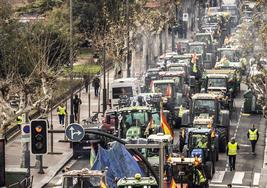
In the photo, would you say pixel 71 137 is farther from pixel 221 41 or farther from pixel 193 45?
pixel 221 41

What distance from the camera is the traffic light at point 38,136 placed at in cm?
2665

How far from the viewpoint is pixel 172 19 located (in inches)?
3322

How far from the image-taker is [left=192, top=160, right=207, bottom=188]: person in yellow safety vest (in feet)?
116

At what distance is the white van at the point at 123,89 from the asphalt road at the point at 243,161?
573 cm

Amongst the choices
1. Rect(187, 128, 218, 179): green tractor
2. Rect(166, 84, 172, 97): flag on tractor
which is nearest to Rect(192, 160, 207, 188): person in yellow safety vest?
Rect(187, 128, 218, 179): green tractor

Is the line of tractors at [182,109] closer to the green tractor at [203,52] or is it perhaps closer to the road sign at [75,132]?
the green tractor at [203,52]

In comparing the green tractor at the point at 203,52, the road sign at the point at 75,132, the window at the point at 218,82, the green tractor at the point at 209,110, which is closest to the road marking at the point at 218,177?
the green tractor at the point at 209,110

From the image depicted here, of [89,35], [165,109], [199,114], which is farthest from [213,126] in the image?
[89,35]

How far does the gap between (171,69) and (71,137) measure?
1362 inches

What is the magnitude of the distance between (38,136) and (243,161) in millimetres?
20221

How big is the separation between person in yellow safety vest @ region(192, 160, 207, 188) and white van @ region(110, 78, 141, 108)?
21.0m

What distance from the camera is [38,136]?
2686 cm

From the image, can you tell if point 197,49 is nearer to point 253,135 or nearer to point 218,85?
point 218,85

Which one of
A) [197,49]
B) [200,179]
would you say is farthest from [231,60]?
[200,179]
